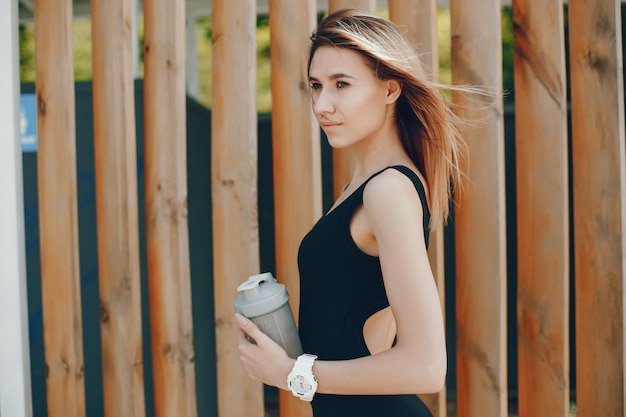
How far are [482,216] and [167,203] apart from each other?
1.14m

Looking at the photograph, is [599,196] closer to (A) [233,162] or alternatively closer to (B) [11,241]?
(A) [233,162]

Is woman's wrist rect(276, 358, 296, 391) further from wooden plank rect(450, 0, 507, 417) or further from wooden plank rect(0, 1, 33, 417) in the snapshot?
wooden plank rect(0, 1, 33, 417)

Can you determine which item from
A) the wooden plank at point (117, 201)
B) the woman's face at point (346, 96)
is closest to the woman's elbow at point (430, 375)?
the woman's face at point (346, 96)

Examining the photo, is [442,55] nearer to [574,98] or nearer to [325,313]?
[574,98]

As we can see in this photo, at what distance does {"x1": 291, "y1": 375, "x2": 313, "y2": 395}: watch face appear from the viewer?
1.07 metres

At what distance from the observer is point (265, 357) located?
1.13 metres

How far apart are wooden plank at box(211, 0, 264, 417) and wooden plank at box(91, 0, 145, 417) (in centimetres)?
33

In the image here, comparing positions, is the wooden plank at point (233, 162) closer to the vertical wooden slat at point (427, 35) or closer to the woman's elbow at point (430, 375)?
the vertical wooden slat at point (427, 35)

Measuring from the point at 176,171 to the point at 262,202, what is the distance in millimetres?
1277

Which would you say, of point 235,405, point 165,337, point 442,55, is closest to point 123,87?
point 165,337

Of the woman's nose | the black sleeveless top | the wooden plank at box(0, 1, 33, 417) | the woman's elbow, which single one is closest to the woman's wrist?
the black sleeveless top

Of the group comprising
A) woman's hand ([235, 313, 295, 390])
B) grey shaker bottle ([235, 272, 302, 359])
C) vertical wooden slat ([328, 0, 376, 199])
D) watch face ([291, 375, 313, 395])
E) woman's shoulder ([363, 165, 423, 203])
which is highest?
vertical wooden slat ([328, 0, 376, 199])

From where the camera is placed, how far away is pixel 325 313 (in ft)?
3.83

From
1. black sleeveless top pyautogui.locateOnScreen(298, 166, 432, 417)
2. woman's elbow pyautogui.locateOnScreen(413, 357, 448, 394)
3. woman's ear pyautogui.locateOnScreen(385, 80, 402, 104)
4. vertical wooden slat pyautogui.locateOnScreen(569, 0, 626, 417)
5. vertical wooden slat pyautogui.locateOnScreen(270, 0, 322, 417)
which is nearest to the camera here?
woman's elbow pyautogui.locateOnScreen(413, 357, 448, 394)
